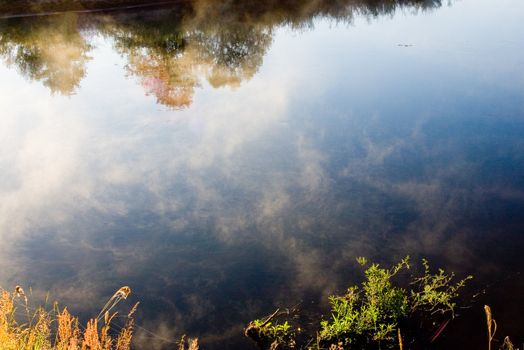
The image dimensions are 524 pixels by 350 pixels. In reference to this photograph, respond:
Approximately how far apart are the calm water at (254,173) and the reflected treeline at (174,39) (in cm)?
12

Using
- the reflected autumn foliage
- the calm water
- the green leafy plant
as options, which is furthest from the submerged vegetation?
the reflected autumn foliage

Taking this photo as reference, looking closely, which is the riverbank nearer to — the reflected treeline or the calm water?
the reflected treeline

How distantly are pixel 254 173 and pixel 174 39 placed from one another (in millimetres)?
9900

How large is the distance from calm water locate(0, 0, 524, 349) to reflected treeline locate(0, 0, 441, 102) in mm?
118

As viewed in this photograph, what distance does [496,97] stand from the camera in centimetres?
1030

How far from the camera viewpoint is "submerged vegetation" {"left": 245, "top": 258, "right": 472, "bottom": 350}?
4.44 m

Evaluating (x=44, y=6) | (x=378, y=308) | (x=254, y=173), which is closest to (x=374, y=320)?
(x=378, y=308)

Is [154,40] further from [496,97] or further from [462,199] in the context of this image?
[462,199]

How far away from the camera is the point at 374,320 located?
4.40 meters

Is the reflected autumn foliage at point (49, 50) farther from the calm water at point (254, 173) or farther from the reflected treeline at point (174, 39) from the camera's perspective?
the calm water at point (254, 173)

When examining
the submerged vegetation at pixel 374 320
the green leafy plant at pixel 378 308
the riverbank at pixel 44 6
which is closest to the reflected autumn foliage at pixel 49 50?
the riverbank at pixel 44 6

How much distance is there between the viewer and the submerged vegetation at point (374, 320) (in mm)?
4438

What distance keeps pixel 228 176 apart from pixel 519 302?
471 cm

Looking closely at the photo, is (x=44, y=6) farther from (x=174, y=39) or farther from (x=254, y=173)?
(x=254, y=173)
